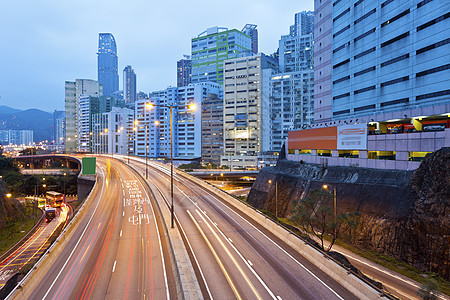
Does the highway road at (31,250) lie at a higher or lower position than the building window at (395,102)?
lower

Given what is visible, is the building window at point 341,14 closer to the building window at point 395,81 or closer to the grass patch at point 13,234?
the building window at point 395,81

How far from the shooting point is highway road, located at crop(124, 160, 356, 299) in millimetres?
16844

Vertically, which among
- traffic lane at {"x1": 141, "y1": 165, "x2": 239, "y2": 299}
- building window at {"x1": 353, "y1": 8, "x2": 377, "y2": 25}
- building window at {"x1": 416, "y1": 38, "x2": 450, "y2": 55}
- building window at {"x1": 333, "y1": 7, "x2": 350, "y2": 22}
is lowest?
traffic lane at {"x1": 141, "y1": 165, "x2": 239, "y2": 299}

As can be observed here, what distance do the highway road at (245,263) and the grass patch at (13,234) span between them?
29.7 meters

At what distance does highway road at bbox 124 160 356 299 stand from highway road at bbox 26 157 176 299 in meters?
3.01

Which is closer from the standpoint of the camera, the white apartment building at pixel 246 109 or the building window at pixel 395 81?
the building window at pixel 395 81

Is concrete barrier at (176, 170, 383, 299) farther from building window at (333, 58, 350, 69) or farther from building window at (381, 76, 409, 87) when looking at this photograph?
building window at (333, 58, 350, 69)

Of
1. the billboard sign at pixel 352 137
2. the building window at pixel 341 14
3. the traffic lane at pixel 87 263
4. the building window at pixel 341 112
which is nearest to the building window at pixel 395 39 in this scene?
the building window at pixel 341 112

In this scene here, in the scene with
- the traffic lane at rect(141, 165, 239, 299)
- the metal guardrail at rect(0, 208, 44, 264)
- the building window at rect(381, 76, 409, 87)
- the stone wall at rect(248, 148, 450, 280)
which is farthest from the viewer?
the building window at rect(381, 76, 409, 87)

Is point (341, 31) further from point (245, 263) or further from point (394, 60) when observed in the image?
point (245, 263)

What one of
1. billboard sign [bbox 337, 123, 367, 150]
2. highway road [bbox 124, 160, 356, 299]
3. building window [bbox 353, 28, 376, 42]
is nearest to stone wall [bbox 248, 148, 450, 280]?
billboard sign [bbox 337, 123, 367, 150]

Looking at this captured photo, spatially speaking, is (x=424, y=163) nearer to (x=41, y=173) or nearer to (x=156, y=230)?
(x=156, y=230)

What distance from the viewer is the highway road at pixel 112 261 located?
58.6 ft

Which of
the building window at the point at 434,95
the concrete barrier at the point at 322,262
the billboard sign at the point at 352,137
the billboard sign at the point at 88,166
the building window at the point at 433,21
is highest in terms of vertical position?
the building window at the point at 433,21
